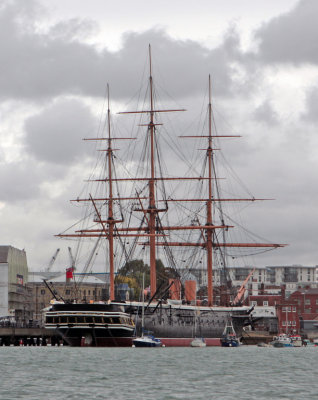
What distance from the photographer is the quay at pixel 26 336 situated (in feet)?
500

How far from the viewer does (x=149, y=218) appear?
157 meters

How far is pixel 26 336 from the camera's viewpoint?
156m

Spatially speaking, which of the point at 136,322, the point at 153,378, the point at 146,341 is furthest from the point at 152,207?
the point at 153,378

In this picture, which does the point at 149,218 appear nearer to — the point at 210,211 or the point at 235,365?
the point at 210,211

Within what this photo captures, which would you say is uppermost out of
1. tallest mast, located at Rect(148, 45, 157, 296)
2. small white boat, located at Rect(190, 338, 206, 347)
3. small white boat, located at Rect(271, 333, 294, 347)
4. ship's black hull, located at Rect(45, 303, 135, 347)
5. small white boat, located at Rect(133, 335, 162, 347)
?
tallest mast, located at Rect(148, 45, 157, 296)

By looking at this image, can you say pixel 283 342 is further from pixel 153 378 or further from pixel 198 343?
pixel 153 378

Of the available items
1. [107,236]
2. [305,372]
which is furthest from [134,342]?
[305,372]

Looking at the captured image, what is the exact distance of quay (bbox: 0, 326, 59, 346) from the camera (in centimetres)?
15225

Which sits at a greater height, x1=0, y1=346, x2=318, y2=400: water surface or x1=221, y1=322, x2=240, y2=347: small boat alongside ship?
x1=221, y1=322, x2=240, y2=347: small boat alongside ship

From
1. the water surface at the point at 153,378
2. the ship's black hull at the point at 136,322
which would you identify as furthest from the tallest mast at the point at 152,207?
the water surface at the point at 153,378

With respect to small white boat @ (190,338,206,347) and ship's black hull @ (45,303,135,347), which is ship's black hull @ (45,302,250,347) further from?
small white boat @ (190,338,206,347)

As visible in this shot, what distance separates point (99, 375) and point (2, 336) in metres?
76.2

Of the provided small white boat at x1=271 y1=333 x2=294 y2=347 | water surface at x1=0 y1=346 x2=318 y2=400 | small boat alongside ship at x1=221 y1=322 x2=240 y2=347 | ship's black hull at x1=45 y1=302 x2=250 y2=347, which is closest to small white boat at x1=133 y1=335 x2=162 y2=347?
ship's black hull at x1=45 y1=302 x2=250 y2=347

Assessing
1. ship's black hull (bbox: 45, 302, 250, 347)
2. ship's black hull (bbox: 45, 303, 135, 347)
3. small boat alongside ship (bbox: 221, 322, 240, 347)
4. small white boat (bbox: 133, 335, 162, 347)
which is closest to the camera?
ship's black hull (bbox: 45, 303, 135, 347)
